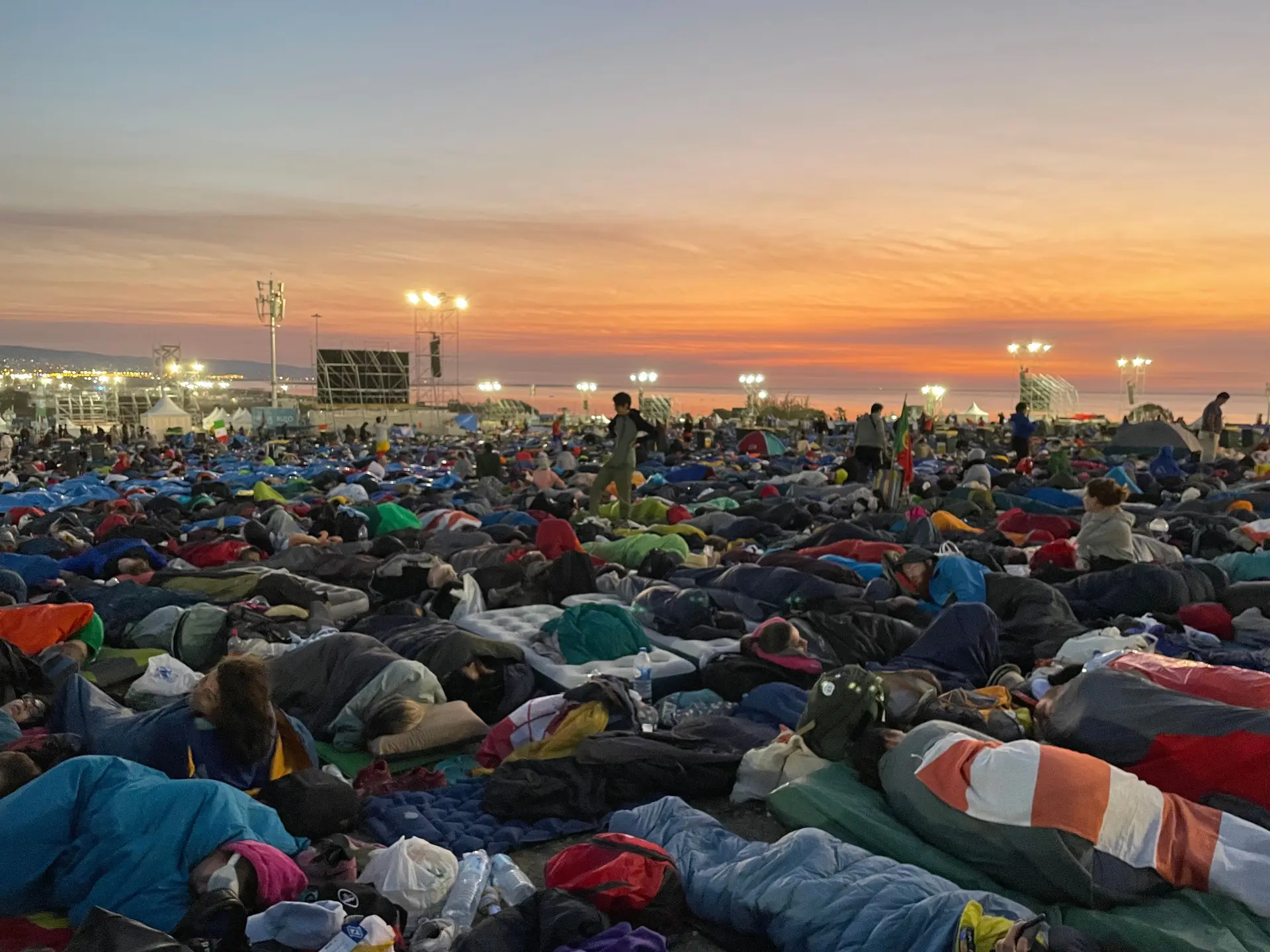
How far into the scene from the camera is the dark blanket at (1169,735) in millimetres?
3258

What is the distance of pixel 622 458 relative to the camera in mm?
10836

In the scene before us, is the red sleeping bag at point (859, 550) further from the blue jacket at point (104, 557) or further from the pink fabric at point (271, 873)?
the blue jacket at point (104, 557)

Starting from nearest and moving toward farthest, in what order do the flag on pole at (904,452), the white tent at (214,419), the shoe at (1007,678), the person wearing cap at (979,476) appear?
1. the shoe at (1007,678)
2. the flag on pole at (904,452)
3. the person wearing cap at (979,476)
4. the white tent at (214,419)

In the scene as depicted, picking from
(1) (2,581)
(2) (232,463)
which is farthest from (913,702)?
(2) (232,463)

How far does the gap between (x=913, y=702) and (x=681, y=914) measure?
160 cm

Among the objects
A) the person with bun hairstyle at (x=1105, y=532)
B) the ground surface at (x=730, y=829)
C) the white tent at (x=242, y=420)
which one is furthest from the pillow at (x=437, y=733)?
the white tent at (x=242, y=420)

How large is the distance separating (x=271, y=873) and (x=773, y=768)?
1.97m

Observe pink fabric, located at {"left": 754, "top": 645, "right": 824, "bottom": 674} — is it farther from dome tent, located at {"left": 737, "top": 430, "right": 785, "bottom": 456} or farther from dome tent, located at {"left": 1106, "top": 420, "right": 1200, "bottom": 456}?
dome tent, located at {"left": 1106, "top": 420, "right": 1200, "bottom": 456}

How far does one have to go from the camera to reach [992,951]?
8.21 ft

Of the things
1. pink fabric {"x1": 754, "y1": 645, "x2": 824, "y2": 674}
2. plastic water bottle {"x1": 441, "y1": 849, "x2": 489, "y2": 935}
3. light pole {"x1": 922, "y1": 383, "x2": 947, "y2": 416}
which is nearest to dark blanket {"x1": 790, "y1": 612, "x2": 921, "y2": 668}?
pink fabric {"x1": 754, "y1": 645, "x2": 824, "y2": 674}

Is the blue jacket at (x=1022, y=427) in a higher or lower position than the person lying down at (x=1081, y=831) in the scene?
higher

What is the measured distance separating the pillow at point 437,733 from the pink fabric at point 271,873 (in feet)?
4.67

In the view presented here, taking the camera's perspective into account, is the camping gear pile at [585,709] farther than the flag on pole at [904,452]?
No

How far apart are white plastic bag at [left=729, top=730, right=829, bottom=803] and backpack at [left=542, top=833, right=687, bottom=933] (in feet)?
2.75
